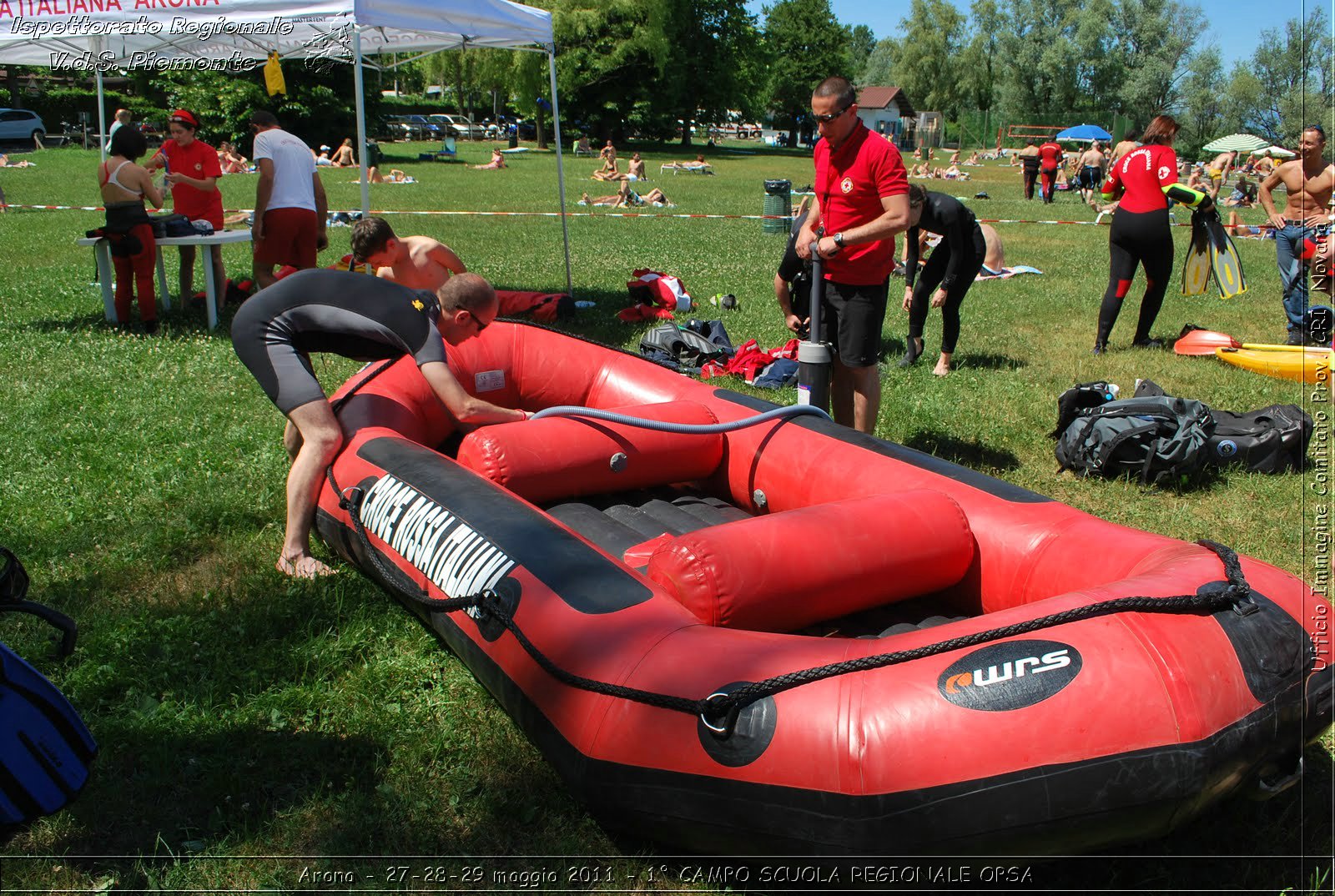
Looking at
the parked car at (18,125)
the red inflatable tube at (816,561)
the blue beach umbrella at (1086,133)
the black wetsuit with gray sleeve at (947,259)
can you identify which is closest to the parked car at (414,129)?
the parked car at (18,125)

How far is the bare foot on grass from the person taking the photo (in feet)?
13.5

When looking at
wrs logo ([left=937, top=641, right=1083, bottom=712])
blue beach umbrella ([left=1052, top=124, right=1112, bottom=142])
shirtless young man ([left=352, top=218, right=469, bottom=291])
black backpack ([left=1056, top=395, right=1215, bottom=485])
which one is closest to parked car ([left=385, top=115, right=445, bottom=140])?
blue beach umbrella ([left=1052, top=124, right=1112, bottom=142])

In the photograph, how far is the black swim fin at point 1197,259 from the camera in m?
8.27

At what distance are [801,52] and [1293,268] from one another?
197 ft

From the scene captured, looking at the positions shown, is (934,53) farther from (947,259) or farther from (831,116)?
(831,116)

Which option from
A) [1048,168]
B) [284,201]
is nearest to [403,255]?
[284,201]

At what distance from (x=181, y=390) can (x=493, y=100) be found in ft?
186

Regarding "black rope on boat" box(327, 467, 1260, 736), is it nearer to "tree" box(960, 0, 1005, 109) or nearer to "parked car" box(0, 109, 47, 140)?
"parked car" box(0, 109, 47, 140)

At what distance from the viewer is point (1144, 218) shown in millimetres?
7523

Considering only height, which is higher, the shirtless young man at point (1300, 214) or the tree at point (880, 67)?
the tree at point (880, 67)

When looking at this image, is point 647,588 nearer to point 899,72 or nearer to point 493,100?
point 493,100

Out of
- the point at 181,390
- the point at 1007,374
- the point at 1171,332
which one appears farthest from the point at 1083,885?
the point at 1171,332

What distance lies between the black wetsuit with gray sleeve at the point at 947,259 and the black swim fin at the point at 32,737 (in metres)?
5.60

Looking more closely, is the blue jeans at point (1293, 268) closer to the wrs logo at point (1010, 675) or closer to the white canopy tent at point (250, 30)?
the white canopy tent at point (250, 30)
